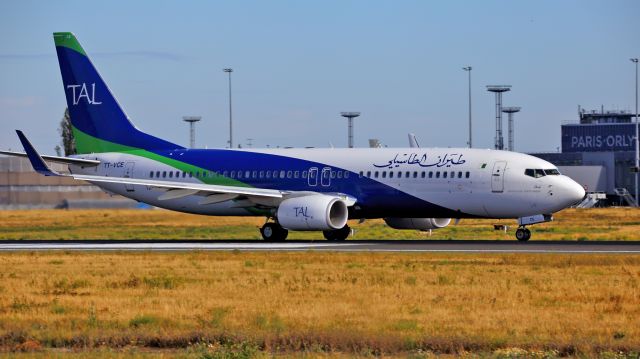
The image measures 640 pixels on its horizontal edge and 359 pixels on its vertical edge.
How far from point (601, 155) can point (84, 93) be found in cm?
9159

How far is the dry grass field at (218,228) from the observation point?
56531 millimetres

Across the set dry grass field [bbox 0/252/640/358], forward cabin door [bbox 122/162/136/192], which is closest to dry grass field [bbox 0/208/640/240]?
forward cabin door [bbox 122/162/136/192]

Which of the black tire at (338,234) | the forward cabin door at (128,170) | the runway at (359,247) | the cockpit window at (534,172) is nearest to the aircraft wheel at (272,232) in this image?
the runway at (359,247)

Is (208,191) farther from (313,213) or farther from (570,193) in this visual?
(570,193)

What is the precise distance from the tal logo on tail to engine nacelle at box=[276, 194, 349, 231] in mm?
12117

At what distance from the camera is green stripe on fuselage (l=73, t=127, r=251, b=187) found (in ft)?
171

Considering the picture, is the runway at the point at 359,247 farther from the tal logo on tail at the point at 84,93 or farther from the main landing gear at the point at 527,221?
the tal logo on tail at the point at 84,93

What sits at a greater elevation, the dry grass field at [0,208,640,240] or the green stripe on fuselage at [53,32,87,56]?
the green stripe on fuselage at [53,32,87,56]

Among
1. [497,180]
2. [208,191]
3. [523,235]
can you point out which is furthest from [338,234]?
[523,235]

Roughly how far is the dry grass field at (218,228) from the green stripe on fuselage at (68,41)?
8.75 metres

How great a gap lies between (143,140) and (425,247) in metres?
17.7

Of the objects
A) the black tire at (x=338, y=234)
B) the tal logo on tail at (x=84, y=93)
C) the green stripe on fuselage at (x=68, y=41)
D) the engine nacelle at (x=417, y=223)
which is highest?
the green stripe on fuselage at (x=68, y=41)

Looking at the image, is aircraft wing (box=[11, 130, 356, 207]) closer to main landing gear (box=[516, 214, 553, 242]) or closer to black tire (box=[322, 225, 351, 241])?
black tire (box=[322, 225, 351, 241])

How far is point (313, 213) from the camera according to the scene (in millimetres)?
47094
